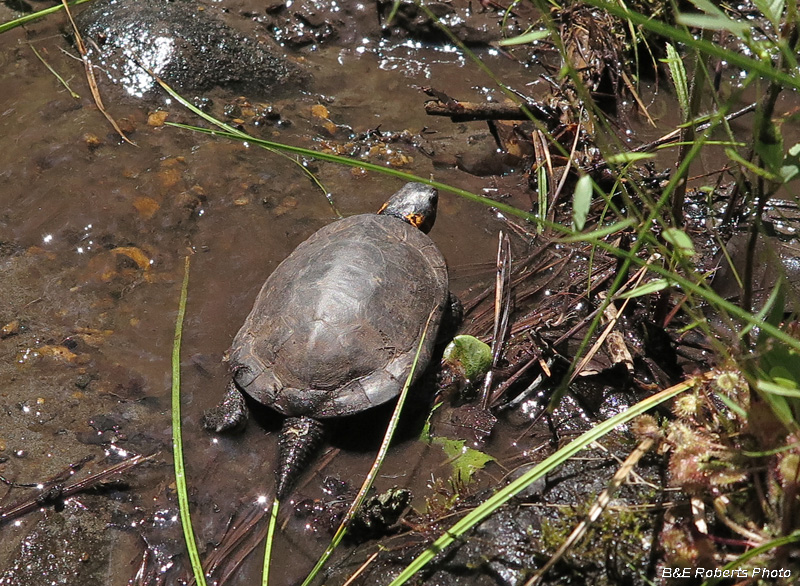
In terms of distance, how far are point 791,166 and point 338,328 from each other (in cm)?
164

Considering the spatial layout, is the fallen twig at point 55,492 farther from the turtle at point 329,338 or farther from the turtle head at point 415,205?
the turtle head at point 415,205

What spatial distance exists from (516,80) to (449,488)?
311cm

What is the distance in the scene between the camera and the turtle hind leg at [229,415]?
2500mm

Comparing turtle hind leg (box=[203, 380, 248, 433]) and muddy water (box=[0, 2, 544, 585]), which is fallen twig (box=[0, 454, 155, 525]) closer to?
muddy water (box=[0, 2, 544, 585])

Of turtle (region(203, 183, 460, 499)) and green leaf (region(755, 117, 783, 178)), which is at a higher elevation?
green leaf (region(755, 117, 783, 178))

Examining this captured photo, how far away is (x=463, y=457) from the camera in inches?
96.4

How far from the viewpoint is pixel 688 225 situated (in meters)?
3.11

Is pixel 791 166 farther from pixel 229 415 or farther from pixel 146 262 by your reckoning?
pixel 146 262

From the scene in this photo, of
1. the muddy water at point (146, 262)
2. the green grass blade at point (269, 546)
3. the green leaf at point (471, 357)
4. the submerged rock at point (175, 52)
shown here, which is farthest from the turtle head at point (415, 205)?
the green grass blade at point (269, 546)

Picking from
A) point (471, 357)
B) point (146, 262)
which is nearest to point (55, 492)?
point (146, 262)

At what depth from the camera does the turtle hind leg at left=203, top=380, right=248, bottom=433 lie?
2500mm

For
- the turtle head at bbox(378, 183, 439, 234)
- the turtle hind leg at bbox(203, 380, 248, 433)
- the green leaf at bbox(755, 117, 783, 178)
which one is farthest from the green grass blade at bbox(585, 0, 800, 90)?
the turtle head at bbox(378, 183, 439, 234)

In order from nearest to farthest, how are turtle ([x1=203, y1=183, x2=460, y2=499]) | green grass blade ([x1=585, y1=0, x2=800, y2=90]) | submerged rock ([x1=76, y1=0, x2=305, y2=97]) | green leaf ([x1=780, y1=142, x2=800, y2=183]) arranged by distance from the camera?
1. green grass blade ([x1=585, y1=0, x2=800, y2=90])
2. green leaf ([x1=780, y1=142, x2=800, y2=183])
3. turtle ([x1=203, y1=183, x2=460, y2=499])
4. submerged rock ([x1=76, y1=0, x2=305, y2=97])

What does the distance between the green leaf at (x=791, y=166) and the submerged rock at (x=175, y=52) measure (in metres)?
3.46
